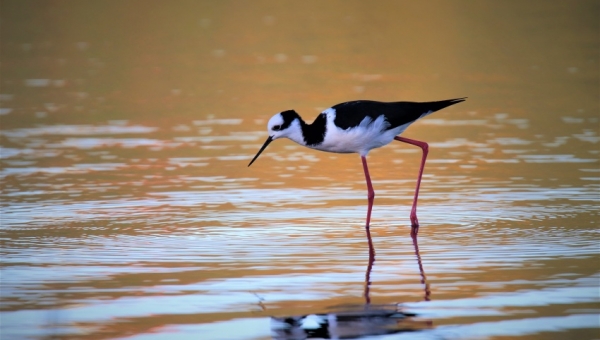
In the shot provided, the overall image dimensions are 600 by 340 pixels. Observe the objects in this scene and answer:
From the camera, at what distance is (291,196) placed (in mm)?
11617

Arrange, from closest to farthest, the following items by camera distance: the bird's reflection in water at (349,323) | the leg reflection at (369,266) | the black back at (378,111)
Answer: the bird's reflection in water at (349,323)
the leg reflection at (369,266)
the black back at (378,111)

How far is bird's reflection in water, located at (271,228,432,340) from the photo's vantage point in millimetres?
6668

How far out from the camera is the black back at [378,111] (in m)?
10.7

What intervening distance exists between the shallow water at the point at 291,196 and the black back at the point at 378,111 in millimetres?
880

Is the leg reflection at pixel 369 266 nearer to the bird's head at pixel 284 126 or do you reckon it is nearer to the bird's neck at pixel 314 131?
the bird's neck at pixel 314 131

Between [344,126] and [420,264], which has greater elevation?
[344,126]

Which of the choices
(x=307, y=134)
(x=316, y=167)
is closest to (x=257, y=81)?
(x=316, y=167)

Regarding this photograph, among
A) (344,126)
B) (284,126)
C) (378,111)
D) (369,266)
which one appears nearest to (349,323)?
(369,266)

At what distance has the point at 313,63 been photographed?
23.7 meters

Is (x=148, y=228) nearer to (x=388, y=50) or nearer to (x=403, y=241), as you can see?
(x=403, y=241)

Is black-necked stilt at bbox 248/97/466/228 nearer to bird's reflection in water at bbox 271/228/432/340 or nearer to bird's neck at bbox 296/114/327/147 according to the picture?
bird's neck at bbox 296/114/327/147

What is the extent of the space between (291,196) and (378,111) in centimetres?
143

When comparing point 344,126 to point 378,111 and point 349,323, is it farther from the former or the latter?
point 349,323

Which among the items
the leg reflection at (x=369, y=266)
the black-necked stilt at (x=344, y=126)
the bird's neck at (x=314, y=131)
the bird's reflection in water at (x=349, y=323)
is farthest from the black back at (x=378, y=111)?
the bird's reflection in water at (x=349, y=323)
